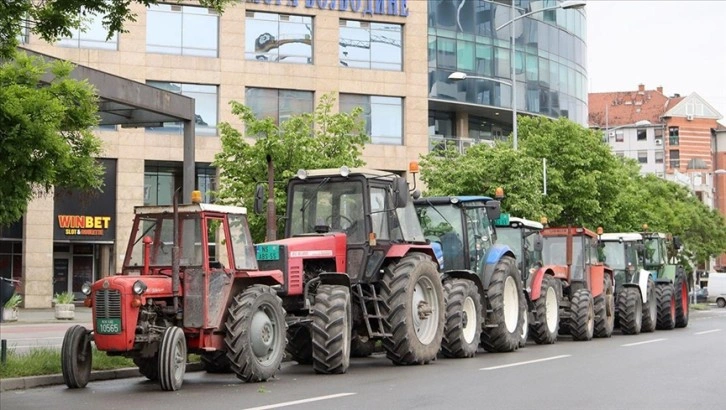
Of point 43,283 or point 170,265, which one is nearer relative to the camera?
point 170,265

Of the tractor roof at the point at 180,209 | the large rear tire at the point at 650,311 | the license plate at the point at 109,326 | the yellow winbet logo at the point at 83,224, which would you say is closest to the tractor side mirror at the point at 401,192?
the tractor roof at the point at 180,209

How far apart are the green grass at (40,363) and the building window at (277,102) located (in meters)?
29.2

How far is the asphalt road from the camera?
11.8 metres

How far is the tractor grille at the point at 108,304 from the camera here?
13.2 meters

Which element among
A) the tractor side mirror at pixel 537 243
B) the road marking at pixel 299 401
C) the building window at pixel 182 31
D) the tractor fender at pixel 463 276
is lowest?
the road marking at pixel 299 401

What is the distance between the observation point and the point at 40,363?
49.4 ft

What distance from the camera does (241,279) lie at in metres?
14.7

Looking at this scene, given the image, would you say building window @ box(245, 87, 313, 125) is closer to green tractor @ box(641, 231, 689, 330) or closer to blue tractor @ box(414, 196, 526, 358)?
green tractor @ box(641, 231, 689, 330)

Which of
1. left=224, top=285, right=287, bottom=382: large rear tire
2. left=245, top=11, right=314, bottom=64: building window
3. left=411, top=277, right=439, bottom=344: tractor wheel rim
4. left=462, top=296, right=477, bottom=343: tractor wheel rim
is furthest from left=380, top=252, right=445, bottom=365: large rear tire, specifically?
left=245, top=11, right=314, bottom=64: building window

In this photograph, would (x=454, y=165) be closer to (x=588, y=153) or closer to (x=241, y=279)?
(x=588, y=153)

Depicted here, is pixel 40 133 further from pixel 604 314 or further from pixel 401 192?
pixel 604 314

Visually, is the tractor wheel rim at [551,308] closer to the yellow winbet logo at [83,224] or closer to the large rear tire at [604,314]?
the large rear tire at [604,314]

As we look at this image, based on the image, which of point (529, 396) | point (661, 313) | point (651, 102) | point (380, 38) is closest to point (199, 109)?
point (380, 38)

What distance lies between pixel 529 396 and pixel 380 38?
36.9 metres
